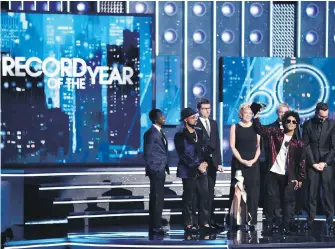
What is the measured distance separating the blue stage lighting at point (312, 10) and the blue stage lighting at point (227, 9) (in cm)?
113

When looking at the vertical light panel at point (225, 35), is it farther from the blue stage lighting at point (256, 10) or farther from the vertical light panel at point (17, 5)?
the vertical light panel at point (17, 5)

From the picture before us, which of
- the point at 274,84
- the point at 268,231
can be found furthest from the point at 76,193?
the point at 274,84

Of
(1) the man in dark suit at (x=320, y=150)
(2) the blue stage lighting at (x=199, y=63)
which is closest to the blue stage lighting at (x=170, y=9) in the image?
Result: (2) the blue stage lighting at (x=199, y=63)

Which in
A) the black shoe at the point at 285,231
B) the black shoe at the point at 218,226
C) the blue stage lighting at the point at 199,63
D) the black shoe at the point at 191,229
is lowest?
the black shoe at the point at 218,226

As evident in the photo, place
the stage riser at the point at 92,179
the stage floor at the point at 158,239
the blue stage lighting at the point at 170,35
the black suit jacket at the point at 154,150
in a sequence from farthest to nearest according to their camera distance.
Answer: the blue stage lighting at the point at 170,35
the stage riser at the point at 92,179
the black suit jacket at the point at 154,150
the stage floor at the point at 158,239

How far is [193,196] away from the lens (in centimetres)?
763

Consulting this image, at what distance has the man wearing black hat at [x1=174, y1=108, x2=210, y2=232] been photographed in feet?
24.7

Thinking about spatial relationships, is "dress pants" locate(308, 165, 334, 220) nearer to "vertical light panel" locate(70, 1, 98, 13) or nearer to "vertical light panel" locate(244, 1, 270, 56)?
"vertical light panel" locate(244, 1, 270, 56)

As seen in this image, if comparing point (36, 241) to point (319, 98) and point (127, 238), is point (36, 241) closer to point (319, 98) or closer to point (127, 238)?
point (127, 238)

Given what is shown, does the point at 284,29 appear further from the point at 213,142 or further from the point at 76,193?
the point at 76,193

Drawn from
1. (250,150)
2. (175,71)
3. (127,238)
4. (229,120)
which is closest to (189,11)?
(175,71)

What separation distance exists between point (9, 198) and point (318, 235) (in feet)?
11.3

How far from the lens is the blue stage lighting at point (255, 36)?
10359 mm

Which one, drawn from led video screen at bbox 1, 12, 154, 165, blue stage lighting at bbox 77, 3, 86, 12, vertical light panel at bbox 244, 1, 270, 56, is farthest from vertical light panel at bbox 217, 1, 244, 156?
blue stage lighting at bbox 77, 3, 86, 12
